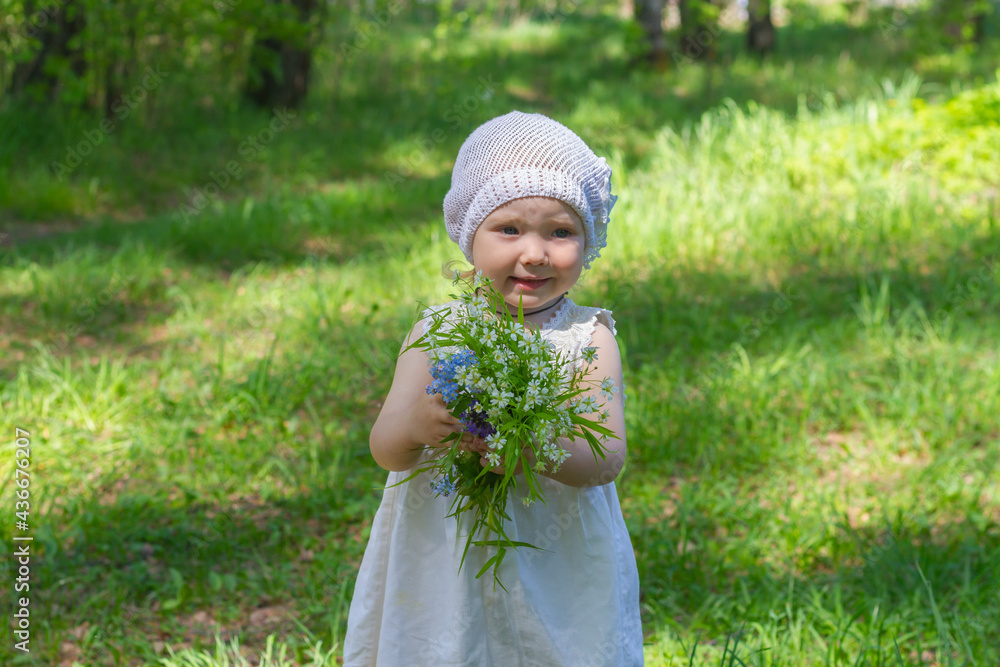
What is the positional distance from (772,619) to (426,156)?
607cm

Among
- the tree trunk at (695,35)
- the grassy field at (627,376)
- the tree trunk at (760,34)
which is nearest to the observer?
the grassy field at (627,376)

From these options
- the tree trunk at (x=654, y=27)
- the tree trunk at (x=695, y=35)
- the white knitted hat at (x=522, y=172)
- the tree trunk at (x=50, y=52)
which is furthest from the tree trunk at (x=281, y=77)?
the white knitted hat at (x=522, y=172)

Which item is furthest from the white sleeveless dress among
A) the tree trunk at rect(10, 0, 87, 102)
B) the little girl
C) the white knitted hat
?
the tree trunk at rect(10, 0, 87, 102)

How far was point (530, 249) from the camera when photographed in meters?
1.53

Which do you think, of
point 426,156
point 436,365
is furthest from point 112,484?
point 426,156

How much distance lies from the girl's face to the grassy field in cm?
110

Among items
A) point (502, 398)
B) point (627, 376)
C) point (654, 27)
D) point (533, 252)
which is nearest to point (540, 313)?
point (533, 252)

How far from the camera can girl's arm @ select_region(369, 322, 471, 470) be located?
139 centimetres

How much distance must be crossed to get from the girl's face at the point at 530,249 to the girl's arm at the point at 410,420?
21 centimetres

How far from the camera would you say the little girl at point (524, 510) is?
5.08 feet

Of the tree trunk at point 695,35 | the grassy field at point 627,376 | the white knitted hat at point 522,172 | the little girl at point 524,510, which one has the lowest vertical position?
the grassy field at point 627,376

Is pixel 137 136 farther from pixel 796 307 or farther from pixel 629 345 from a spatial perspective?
pixel 796 307

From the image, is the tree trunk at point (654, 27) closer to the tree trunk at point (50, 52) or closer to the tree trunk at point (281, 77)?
the tree trunk at point (281, 77)

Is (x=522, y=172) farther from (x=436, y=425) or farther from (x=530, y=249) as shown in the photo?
(x=436, y=425)
